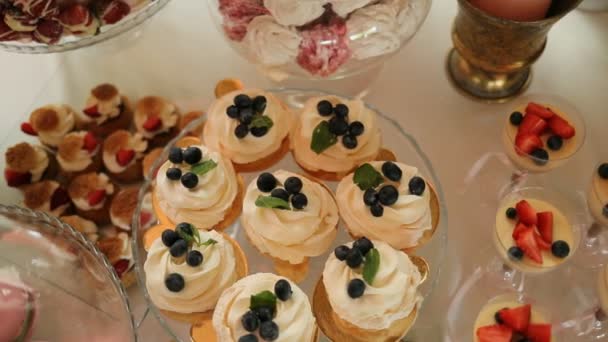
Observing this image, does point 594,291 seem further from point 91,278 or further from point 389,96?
point 91,278

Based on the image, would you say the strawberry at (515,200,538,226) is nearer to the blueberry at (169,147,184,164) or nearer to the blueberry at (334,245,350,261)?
the blueberry at (334,245,350,261)

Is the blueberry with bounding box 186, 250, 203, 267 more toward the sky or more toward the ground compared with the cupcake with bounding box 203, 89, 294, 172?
more toward the ground

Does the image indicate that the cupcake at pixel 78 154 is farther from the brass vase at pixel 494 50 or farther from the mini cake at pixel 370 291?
the brass vase at pixel 494 50

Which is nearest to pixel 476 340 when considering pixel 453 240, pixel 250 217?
pixel 453 240

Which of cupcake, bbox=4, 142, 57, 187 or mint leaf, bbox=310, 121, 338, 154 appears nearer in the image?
mint leaf, bbox=310, 121, 338, 154

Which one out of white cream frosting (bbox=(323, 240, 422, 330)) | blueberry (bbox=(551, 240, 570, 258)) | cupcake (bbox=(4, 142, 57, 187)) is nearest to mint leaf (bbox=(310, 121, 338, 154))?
white cream frosting (bbox=(323, 240, 422, 330))

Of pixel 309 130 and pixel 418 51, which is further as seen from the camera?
pixel 418 51

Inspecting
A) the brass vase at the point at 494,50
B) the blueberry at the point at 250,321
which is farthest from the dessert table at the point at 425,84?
the blueberry at the point at 250,321
